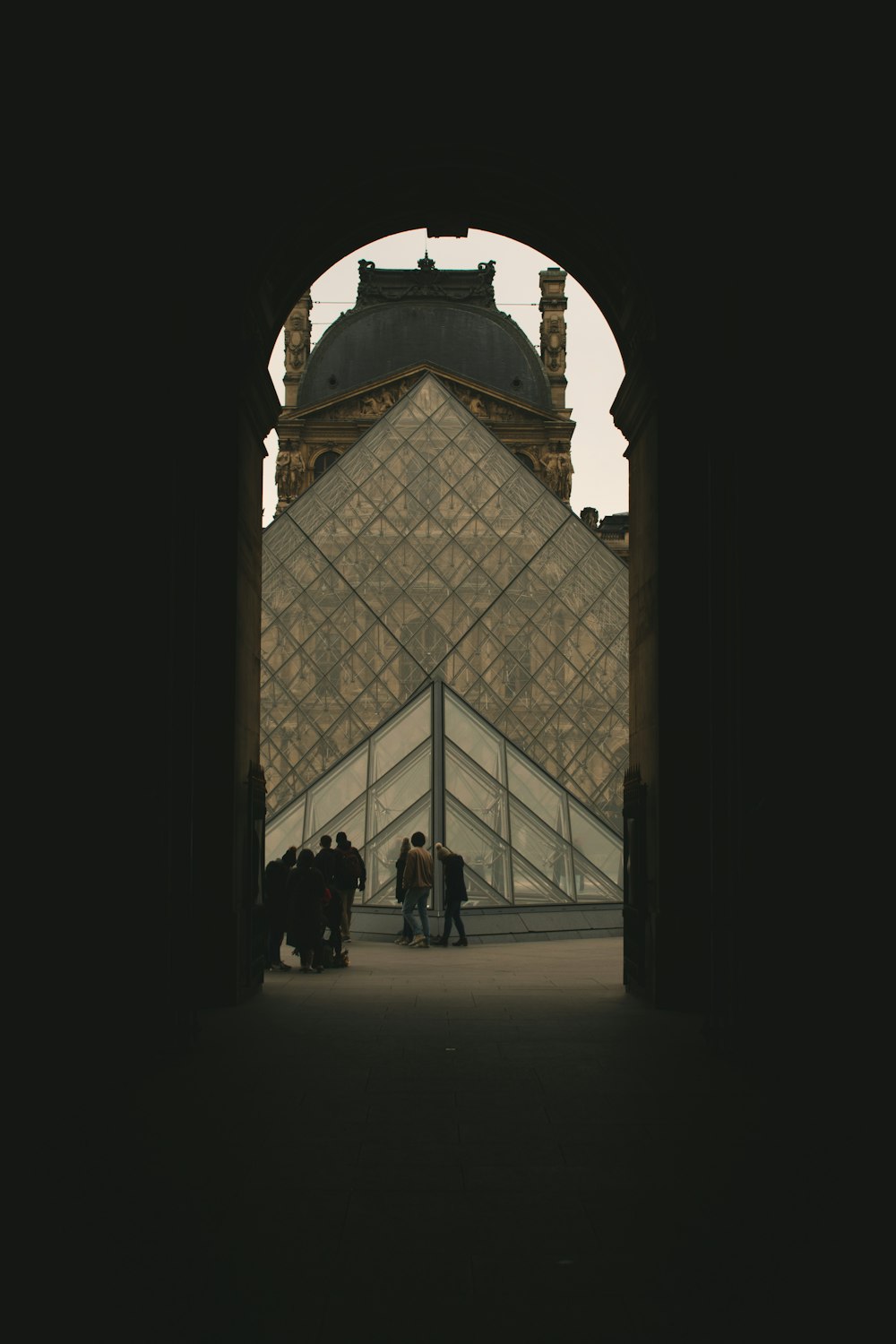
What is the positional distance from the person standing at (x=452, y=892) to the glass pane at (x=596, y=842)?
3656 millimetres

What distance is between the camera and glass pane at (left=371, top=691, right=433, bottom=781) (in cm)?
2045

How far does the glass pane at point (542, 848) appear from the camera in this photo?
19359 millimetres

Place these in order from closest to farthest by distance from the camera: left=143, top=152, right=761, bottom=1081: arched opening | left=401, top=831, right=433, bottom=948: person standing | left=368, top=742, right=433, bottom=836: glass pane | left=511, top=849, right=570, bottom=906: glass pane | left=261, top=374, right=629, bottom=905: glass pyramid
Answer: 1. left=143, top=152, right=761, bottom=1081: arched opening
2. left=401, top=831, right=433, bottom=948: person standing
3. left=511, top=849, right=570, bottom=906: glass pane
4. left=368, top=742, right=433, bottom=836: glass pane
5. left=261, top=374, right=629, bottom=905: glass pyramid

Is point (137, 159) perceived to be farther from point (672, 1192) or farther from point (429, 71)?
point (672, 1192)

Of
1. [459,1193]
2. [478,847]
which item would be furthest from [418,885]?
[459,1193]

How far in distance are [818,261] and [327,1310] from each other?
628cm

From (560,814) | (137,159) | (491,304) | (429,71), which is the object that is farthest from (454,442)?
(491,304)

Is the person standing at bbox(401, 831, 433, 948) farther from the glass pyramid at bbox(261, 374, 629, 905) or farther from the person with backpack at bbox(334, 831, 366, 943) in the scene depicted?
the glass pyramid at bbox(261, 374, 629, 905)

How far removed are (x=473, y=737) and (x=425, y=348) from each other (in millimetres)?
41878

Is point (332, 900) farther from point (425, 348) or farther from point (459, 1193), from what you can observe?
point (425, 348)

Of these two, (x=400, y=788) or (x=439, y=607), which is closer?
(x=400, y=788)

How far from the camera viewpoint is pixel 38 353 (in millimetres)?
7504

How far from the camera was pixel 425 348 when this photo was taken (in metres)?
60.3

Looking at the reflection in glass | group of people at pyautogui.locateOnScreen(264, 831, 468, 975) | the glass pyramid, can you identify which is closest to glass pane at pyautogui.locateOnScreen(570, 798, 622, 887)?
the reflection in glass
